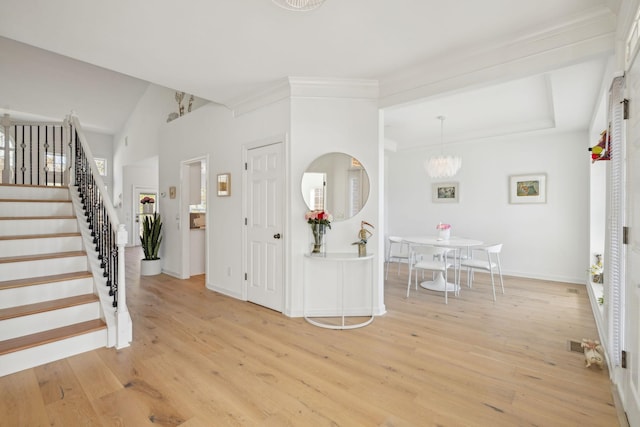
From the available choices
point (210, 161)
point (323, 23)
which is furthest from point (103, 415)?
point (210, 161)

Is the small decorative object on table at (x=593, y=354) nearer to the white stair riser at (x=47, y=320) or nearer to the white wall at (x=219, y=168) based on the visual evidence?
the white wall at (x=219, y=168)

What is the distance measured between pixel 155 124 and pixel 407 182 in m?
5.46

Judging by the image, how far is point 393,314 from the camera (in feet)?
11.4

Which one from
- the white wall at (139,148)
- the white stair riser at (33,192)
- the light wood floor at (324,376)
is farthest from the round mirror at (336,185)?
the white wall at (139,148)

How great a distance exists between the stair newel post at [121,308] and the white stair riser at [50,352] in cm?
13

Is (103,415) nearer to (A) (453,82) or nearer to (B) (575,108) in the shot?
(A) (453,82)

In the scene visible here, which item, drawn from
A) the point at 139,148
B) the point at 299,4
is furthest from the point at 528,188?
the point at 139,148

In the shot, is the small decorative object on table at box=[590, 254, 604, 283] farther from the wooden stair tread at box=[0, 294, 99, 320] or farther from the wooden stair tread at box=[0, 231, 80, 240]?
the wooden stair tread at box=[0, 231, 80, 240]

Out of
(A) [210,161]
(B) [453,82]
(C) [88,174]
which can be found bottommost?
(C) [88,174]

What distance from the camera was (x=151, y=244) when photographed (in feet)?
18.0

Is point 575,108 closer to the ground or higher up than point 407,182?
higher up

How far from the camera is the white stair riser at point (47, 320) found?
7.60ft

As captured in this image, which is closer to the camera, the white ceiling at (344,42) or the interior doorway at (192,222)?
the white ceiling at (344,42)

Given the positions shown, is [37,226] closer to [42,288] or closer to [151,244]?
[42,288]
